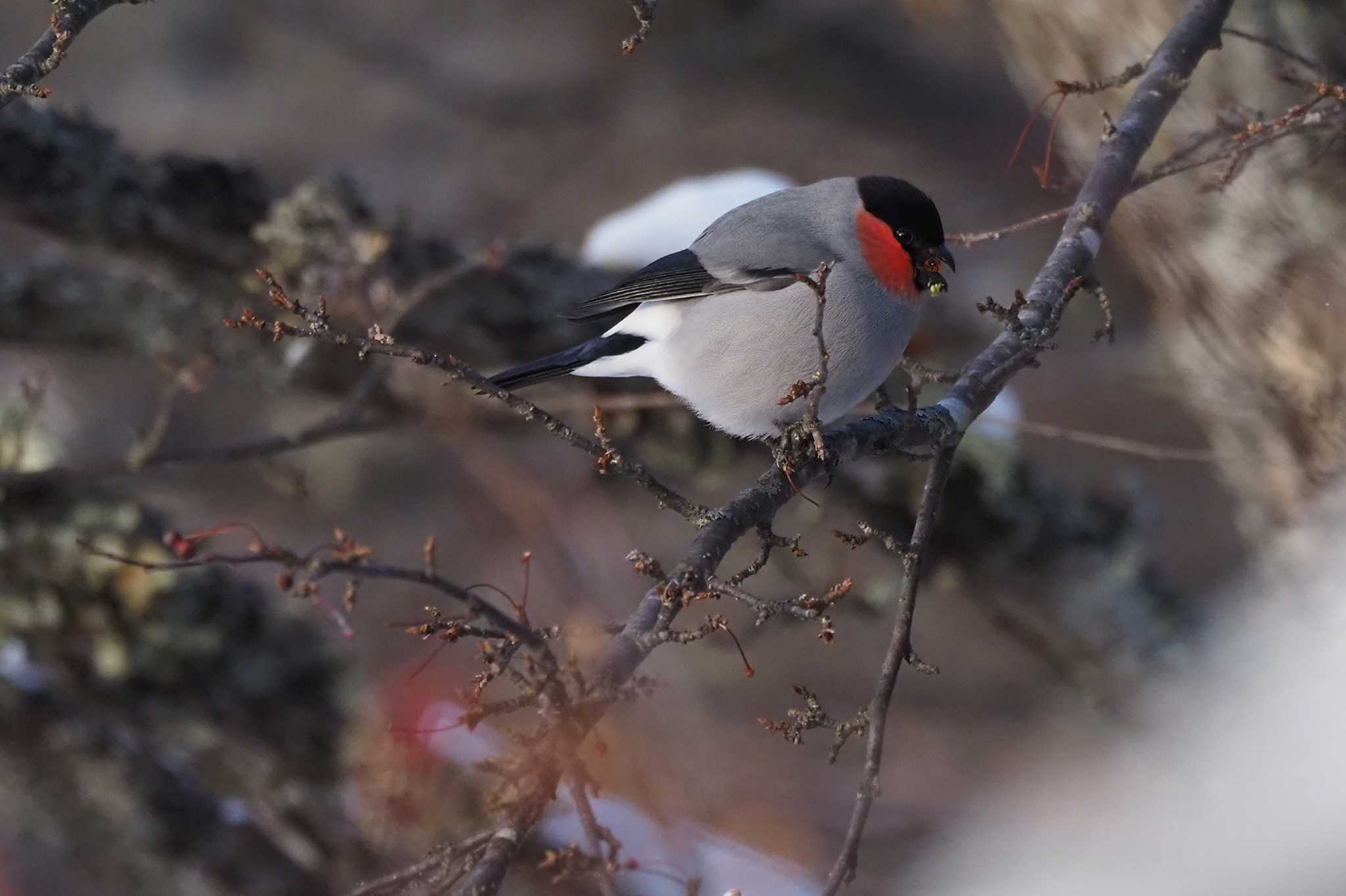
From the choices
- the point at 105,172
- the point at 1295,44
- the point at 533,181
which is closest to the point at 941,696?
the point at 533,181

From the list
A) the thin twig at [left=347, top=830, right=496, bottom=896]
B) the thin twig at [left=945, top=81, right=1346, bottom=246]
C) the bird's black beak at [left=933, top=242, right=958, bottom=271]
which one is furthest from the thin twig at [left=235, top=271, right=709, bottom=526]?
the bird's black beak at [left=933, top=242, right=958, bottom=271]

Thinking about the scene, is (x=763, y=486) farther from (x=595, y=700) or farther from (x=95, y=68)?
(x=95, y=68)

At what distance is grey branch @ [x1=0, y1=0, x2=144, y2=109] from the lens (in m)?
1.50

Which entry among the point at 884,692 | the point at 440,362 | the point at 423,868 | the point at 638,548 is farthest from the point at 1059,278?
the point at 638,548

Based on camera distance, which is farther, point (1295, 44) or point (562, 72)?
point (562, 72)

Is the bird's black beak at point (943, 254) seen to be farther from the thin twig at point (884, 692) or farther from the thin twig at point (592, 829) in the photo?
the thin twig at point (592, 829)

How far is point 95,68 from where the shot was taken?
28.0 ft

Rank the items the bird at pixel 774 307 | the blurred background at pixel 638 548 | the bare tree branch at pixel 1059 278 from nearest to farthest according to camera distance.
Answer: the bare tree branch at pixel 1059 278
the bird at pixel 774 307
the blurred background at pixel 638 548

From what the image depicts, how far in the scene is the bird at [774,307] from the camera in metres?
2.49

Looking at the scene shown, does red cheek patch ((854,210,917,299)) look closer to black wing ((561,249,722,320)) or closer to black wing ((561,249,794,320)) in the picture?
black wing ((561,249,794,320))

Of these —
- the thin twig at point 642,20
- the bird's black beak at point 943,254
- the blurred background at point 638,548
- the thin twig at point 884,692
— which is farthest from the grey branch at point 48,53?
the bird's black beak at point 943,254

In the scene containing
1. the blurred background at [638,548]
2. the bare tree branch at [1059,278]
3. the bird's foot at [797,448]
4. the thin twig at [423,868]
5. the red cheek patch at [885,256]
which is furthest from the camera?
the blurred background at [638,548]

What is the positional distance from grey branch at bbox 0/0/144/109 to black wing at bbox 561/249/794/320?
1.14 m

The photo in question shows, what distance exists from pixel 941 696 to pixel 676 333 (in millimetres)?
5188
